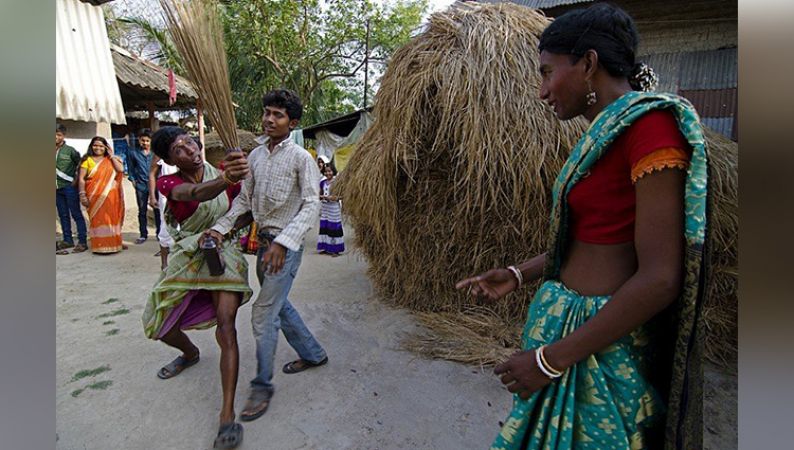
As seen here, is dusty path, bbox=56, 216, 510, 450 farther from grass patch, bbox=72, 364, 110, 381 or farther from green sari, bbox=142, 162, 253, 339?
green sari, bbox=142, 162, 253, 339

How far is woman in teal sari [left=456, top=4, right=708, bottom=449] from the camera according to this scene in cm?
93

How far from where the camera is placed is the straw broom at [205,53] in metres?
2.20

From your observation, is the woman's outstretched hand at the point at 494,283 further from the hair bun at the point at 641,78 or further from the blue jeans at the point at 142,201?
the blue jeans at the point at 142,201

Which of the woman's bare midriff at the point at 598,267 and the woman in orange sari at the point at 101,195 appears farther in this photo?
the woman in orange sari at the point at 101,195

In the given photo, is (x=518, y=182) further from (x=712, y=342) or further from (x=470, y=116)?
(x=712, y=342)

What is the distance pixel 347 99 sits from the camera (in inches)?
803

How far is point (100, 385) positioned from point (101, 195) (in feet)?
15.9

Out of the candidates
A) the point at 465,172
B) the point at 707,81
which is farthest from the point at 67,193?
the point at 707,81

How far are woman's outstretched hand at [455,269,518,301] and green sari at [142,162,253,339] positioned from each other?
1.50 meters

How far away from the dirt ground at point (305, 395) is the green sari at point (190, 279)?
1.65 ft

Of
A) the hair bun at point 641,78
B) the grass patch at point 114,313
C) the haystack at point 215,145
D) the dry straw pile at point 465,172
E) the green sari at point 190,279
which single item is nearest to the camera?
the hair bun at point 641,78

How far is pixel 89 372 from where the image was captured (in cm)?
305

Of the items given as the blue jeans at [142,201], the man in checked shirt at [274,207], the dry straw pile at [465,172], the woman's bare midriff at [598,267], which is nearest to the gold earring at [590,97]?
the woman's bare midriff at [598,267]

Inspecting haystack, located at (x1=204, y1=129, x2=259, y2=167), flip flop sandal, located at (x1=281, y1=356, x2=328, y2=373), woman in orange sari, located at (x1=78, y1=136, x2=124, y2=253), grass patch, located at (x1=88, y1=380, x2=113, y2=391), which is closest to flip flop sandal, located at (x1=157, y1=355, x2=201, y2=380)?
grass patch, located at (x1=88, y1=380, x2=113, y2=391)
